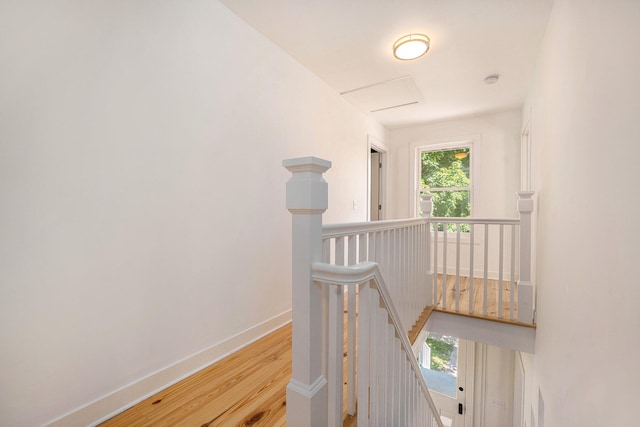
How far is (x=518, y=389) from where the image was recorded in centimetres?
358

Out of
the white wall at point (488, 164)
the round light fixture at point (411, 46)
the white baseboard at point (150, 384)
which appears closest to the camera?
the white baseboard at point (150, 384)

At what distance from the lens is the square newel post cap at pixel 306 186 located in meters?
0.85

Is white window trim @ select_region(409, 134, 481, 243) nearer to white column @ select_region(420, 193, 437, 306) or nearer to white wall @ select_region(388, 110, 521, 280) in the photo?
white wall @ select_region(388, 110, 521, 280)

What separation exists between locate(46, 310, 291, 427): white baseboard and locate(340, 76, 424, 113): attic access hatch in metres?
2.76

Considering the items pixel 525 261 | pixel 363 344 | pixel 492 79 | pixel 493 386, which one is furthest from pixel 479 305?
pixel 363 344

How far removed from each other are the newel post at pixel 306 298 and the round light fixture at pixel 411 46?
205cm

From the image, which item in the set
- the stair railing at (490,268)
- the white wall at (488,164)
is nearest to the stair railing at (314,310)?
the stair railing at (490,268)

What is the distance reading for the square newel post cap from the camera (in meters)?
0.85

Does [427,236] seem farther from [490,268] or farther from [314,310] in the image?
[490,268]

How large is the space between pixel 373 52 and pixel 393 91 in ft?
2.92

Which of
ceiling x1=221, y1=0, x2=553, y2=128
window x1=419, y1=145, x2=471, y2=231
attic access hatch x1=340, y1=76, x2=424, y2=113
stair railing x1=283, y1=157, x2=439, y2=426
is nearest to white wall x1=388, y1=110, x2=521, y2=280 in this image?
window x1=419, y1=145, x2=471, y2=231

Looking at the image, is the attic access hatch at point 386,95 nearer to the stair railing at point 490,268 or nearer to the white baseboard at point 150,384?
the stair railing at point 490,268

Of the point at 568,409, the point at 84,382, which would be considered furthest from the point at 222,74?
the point at 568,409

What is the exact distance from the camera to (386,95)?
3.48m
